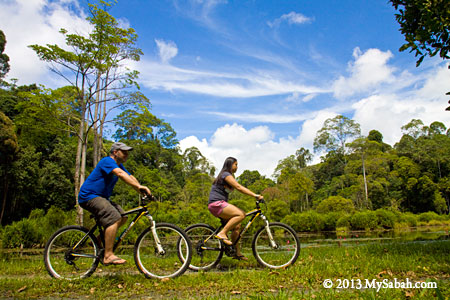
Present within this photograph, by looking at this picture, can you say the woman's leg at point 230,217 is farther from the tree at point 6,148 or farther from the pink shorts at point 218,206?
the tree at point 6,148

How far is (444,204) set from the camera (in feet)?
124

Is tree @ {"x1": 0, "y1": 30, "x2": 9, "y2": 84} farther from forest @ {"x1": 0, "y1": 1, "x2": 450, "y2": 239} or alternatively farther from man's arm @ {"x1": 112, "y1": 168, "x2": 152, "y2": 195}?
man's arm @ {"x1": 112, "y1": 168, "x2": 152, "y2": 195}

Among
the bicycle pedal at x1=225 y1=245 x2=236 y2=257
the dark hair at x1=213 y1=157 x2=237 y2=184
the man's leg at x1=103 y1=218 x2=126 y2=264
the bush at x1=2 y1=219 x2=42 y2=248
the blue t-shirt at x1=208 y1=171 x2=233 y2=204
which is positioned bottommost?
the bush at x1=2 y1=219 x2=42 y2=248

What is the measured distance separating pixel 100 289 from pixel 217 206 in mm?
1960

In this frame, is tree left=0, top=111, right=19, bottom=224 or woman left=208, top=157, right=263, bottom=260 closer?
woman left=208, top=157, right=263, bottom=260

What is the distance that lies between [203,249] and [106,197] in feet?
5.71

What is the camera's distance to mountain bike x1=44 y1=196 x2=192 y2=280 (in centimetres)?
404

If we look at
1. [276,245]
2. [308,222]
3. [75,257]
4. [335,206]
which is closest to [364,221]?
[308,222]

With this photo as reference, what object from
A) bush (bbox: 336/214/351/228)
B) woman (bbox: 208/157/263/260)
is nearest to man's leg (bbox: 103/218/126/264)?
woman (bbox: 208/157/263/260)

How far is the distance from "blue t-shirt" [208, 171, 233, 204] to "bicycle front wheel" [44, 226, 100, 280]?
1.80 m

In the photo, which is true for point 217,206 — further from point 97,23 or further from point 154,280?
point 97,23

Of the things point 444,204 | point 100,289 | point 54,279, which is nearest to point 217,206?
point 100,289

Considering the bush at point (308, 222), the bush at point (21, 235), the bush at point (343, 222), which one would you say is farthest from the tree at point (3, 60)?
the bush at point (343, 222)

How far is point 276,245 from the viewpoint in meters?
4.83
